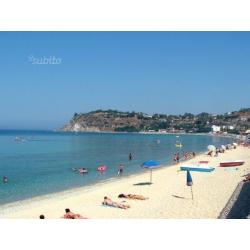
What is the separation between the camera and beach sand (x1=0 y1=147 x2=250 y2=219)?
1362 cm

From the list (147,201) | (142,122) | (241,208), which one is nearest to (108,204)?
(147,201)

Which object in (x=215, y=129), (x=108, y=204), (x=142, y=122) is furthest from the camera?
(x=142, y=122)

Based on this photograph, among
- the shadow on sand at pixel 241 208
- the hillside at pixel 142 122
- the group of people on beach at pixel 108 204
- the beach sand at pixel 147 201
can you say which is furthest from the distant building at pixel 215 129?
the shadow on sand at pixel 241 208

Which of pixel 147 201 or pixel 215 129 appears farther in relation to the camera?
pixel 215 129

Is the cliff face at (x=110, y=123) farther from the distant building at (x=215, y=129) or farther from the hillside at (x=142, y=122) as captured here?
the distant building at (x=215, y=129)

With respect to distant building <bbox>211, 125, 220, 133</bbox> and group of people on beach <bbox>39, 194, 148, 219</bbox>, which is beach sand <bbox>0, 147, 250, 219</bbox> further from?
distant building <bbox>211, 125, 220, 133</bbox>

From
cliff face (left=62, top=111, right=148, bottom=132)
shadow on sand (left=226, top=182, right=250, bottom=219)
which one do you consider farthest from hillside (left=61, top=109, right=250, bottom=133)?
shadow on sand (left=226, top=182, right=250, bottom=219)

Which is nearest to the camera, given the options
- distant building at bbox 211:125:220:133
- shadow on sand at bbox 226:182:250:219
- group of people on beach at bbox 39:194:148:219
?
shadow on sand at bbox 226:182:250:219

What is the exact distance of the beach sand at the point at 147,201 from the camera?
13625 millimetres

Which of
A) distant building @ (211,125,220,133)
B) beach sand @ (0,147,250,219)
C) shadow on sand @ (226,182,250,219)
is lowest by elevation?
beach sand @ (0,147,250,219)

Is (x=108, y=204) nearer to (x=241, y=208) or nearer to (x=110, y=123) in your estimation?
(x=241, y=208)

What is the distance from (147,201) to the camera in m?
16.1

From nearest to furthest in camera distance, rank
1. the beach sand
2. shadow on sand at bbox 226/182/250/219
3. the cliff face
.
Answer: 1. shadow on sand at bbox 226/182/250/219
2. the beach sand
3. the cliff face
